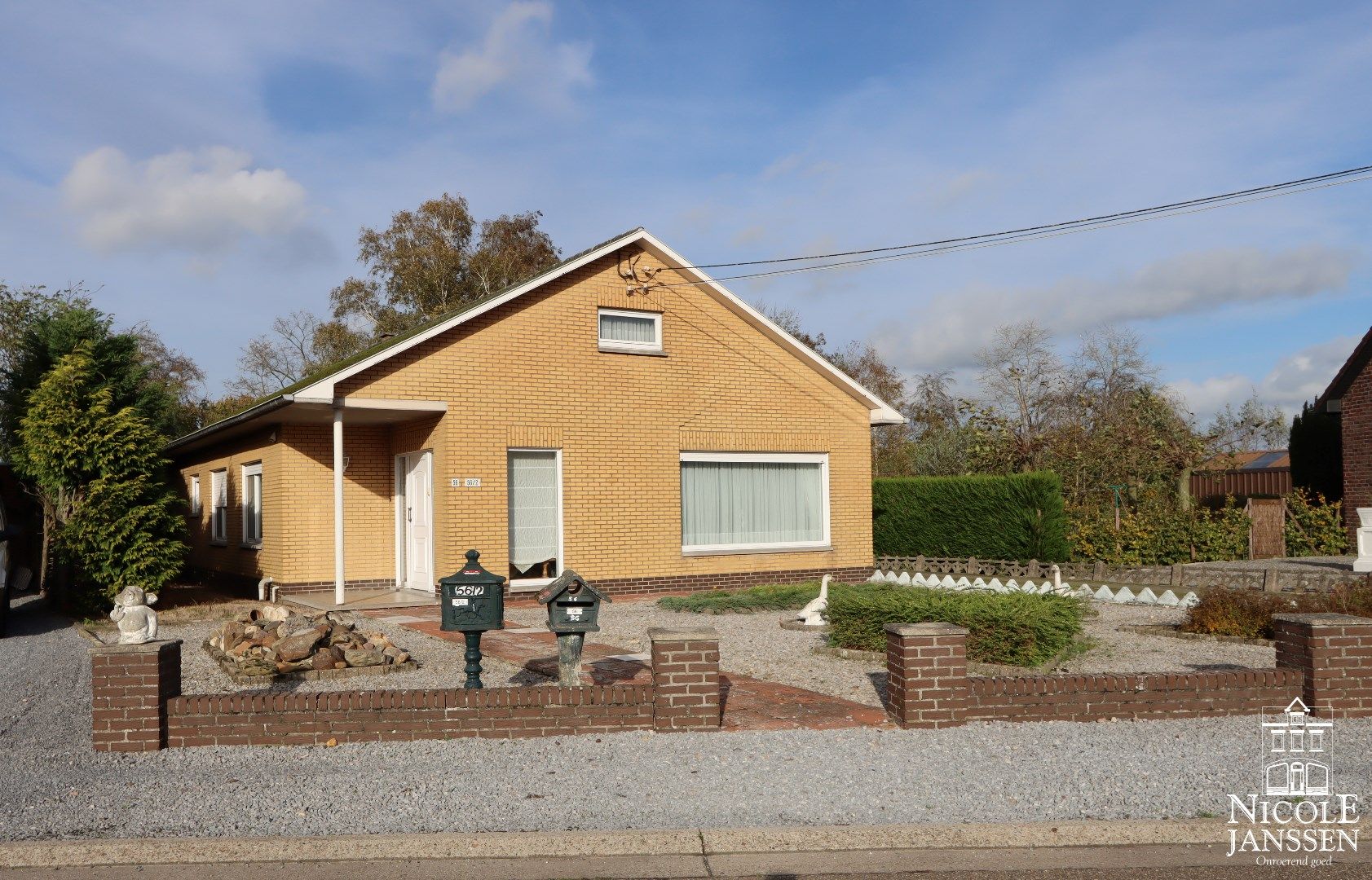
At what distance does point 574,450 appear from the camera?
17.2 m

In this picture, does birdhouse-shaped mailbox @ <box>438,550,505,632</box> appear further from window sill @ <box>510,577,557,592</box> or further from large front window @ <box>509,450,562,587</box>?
large front window @ <box>509,450,562,587</box>

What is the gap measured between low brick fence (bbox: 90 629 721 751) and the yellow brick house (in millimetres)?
8379

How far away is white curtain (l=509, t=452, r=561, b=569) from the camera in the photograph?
16.8m

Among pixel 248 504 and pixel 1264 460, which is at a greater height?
pixel 1264 460

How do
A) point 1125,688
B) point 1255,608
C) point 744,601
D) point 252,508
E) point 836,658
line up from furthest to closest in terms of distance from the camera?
point 252,508 < point 744,601 < point 1255,608 < point 836,658 < point 1125,688

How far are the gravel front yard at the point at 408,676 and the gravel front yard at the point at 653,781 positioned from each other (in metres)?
1.80

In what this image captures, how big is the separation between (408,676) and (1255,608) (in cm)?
872

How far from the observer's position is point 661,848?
5332 mm

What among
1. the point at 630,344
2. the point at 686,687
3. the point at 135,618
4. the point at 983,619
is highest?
the point at 630,344

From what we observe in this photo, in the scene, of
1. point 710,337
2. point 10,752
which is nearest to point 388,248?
point 710,337

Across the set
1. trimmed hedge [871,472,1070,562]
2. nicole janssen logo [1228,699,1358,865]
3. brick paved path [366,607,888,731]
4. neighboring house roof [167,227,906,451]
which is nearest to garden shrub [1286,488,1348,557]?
trimmed hedge [871,472,1070,562]

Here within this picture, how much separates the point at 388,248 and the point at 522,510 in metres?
26.6

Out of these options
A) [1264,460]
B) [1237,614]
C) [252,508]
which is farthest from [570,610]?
[1264,460]

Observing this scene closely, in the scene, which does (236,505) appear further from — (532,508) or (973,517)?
→ (973,517)
